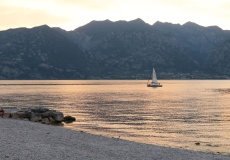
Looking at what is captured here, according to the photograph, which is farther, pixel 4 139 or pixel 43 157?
pixel 4 139

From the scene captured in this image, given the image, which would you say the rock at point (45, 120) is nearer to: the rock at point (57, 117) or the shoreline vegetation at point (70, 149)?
Answer: the rock at point (57, 117)

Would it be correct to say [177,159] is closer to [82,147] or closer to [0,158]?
[82,147]

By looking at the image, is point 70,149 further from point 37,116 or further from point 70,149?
point 37,116

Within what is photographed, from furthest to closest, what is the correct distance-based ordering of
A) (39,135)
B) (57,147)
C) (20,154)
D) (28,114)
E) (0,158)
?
(28,114), (39,135), (57,147), (20,154), (0,158)

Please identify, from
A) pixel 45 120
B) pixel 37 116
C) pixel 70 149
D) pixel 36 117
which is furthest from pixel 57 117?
pixel 70 149

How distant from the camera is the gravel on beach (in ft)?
91.6

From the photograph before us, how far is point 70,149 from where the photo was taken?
103 feet

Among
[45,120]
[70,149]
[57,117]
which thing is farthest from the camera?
[57,117]

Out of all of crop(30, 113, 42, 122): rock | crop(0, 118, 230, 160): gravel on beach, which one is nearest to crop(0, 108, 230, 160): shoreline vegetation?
crop(0, 118, 230, 160): gravel on beach

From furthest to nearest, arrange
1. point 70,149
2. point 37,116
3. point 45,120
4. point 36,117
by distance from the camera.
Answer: point 45,120 → point 37,116 → point 36,117 → point 70,149

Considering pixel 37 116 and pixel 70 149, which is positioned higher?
pixel 70 149

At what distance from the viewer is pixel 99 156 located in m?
29.5

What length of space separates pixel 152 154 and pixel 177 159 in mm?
2648

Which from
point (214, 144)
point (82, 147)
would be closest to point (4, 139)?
point (82, 147)
